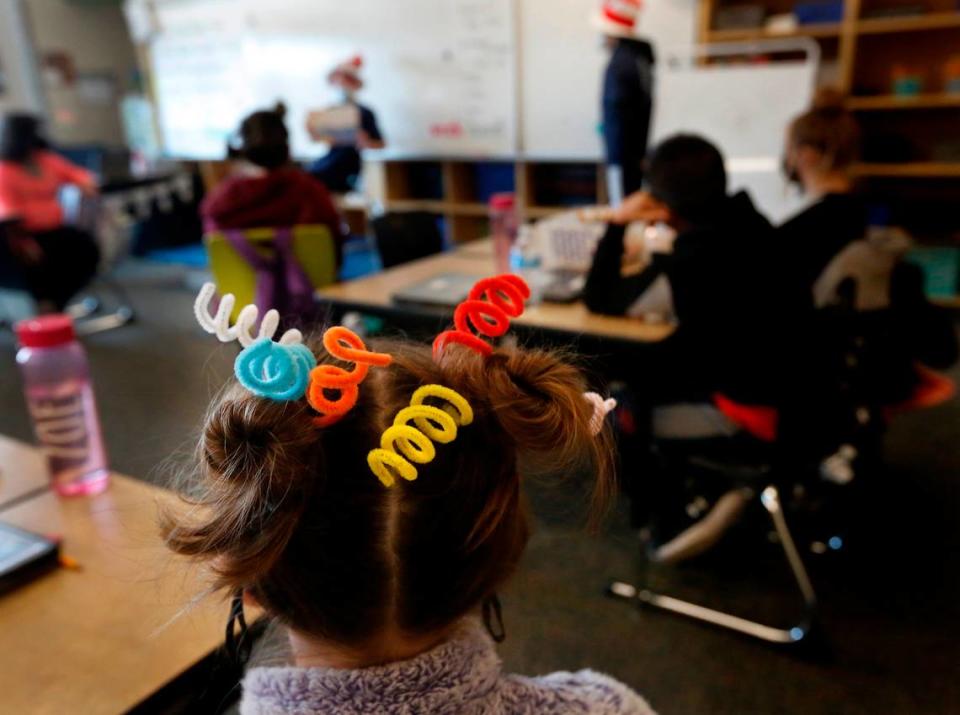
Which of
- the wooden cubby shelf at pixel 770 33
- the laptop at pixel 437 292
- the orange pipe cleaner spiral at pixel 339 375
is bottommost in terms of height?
the laptop at pixel 437 292

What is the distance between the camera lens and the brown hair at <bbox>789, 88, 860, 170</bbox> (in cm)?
208

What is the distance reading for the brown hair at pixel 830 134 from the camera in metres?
2.08

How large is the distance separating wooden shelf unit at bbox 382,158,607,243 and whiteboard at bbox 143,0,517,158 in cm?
21

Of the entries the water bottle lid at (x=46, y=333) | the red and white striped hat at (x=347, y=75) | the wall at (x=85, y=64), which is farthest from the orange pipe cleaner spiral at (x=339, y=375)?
the wall at (x=85, y=64)

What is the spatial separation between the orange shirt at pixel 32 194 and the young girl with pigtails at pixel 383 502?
155 inches

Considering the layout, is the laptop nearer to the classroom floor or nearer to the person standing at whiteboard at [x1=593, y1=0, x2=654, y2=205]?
the classroom floor

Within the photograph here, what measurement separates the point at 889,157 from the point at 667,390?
2943mm

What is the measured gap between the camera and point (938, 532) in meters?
2.08

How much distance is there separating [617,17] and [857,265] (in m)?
2.33

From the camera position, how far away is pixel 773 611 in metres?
1.78

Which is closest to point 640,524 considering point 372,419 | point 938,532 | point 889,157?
point 938,532

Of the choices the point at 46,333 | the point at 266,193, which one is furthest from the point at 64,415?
the point at 266,193

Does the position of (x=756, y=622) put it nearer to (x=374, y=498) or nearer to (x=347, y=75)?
(x=374, y=498)

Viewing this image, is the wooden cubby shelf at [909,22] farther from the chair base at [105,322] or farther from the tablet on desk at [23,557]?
the chair base at [105,322]
